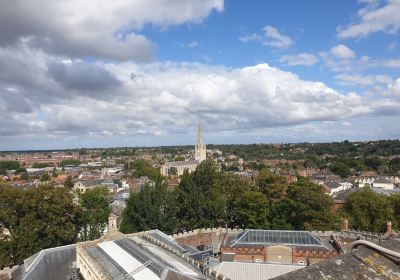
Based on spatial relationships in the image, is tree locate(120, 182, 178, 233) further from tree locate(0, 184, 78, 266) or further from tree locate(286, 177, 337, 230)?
tree locate(286, 177, 337, 230)

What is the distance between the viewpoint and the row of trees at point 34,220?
2878cm

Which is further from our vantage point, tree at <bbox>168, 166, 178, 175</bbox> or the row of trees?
tree at <bbox>168, 166, 178, 175</bbox>

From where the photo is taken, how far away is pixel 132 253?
2047 cm

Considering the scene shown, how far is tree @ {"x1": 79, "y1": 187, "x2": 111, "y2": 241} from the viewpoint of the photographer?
114ft

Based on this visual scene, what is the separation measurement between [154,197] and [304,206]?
15.3m

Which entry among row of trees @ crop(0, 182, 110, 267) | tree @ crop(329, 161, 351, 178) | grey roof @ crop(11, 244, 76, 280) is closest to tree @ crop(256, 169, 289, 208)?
row of trees @ crop(0, 182, 110, 267)

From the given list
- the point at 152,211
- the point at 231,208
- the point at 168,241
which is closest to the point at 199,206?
the point at 152,211

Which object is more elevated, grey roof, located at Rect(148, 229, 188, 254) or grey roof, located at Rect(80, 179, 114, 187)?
grey roof, located at Rect(148, 229, 188, 254)

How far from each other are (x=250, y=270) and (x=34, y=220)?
18.9 m

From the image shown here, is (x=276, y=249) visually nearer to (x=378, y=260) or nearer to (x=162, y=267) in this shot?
(x=162, y=267)

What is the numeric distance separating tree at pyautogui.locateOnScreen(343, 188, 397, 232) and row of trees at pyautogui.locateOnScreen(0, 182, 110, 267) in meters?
30.1

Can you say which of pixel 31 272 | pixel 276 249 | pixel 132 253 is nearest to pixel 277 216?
pixel 276 249

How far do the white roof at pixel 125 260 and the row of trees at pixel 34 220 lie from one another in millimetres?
9183

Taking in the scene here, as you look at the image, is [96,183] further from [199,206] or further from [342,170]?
[342,170]
